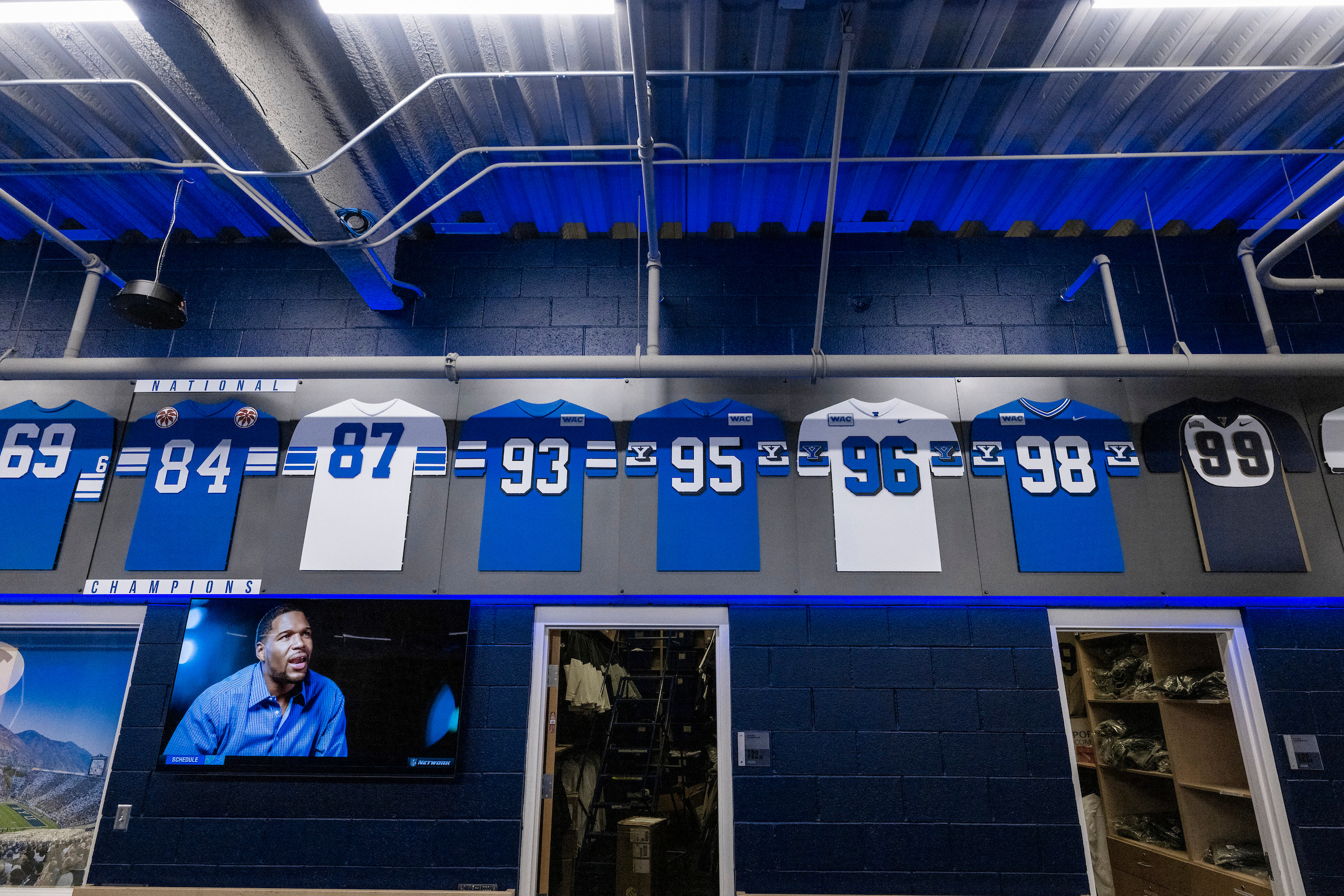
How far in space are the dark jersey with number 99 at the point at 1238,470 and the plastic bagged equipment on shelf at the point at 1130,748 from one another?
1.50 metres

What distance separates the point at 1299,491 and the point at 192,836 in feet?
17.8

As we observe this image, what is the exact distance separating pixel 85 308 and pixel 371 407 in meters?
1.56

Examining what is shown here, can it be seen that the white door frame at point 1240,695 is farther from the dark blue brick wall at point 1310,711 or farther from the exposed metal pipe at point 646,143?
the exposed metal pipe at point 646,143

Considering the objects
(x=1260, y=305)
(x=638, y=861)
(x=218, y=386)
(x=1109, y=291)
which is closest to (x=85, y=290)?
(x=218, y=386)

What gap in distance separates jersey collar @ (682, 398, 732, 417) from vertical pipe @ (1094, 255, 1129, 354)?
2029 mm

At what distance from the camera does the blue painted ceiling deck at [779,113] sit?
116 inches

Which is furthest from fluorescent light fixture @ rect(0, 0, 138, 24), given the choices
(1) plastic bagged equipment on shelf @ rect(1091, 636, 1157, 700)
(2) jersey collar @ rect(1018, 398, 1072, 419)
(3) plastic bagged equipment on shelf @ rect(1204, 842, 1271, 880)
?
(1) plastic bagged equipment on shelf @ rect(1091, 636, 1157, 700)

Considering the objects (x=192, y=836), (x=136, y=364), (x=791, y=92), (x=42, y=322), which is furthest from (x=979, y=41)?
(x=42, y=322)

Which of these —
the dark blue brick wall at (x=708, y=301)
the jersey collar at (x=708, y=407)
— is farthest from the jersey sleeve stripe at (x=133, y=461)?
the jersey collar at (x=708, y=407)

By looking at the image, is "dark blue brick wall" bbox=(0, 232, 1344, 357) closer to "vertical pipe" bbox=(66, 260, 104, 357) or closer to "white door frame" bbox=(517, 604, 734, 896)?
"vertical pipe" bbox=(66, 260, 104, 357)

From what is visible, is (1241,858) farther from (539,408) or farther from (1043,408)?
(539,408)

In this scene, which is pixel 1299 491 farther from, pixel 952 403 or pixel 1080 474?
pixel 952 403

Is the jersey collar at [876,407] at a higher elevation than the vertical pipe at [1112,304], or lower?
lower

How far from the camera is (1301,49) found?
10.0 feet
